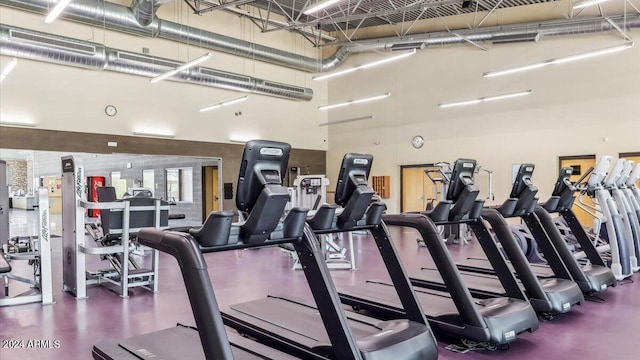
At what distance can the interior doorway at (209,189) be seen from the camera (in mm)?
14086

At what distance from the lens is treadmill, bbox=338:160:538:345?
319 cm

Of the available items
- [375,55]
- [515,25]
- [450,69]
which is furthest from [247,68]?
[515,25]

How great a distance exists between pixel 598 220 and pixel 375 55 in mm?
8950

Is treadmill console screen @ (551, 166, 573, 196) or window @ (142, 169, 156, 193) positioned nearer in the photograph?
treadmill console screen @ (551, 166, 573, 196)

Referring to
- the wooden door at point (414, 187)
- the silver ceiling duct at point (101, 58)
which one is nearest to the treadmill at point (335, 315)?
the silver ceiling duct at point (101, 58)

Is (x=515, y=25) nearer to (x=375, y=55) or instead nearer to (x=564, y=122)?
(x=564, y=122)

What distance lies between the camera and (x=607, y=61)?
987cm

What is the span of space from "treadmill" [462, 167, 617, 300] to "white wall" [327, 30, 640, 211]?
5.94 meters

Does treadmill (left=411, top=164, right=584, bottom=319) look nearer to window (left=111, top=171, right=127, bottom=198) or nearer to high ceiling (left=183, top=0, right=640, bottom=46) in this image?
high ceiling (left=183, top=0, right=640, bottom=46)

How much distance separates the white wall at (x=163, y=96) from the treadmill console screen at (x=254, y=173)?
9205mm

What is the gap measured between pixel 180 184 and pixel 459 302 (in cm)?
1276

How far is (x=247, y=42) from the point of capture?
11656 mm

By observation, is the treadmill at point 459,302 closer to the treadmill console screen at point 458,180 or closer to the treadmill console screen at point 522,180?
the treadmill console screen at point 458,180

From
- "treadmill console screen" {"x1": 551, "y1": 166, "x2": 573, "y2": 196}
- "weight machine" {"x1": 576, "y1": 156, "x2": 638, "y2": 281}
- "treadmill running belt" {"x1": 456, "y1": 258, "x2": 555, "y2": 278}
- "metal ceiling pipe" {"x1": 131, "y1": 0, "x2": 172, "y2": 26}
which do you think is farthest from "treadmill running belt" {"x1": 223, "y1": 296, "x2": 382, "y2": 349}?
"metal ceiling pipe" {"x1": 131, "y1": 0, "x2": 172, "y2": 26}
